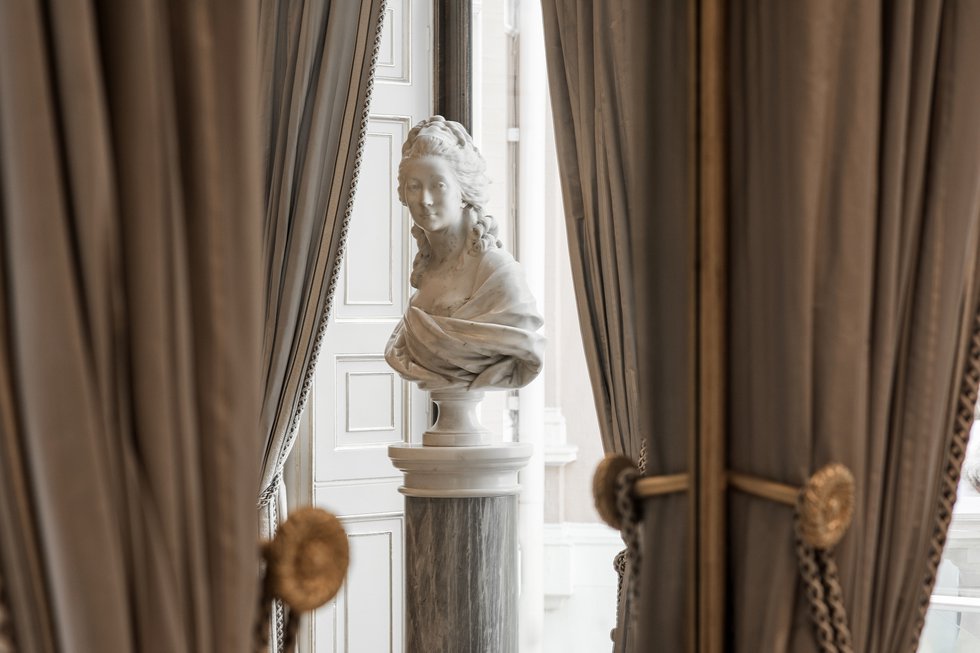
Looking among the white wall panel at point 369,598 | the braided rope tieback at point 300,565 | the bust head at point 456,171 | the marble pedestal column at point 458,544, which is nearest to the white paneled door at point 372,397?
the white wall panel at point 369,598

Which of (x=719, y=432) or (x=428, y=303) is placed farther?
(x=428, y=303)

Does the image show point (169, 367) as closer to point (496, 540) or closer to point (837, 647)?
A: point (837, 647)

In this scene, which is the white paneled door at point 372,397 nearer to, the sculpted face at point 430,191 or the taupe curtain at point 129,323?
the sculpted face at point 430,191

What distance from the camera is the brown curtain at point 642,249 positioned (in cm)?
173

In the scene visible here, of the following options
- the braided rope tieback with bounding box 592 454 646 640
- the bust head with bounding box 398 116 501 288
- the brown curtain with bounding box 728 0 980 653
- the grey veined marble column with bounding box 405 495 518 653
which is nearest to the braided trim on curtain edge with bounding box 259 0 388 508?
the bust head with bounding box 398 116 501 288

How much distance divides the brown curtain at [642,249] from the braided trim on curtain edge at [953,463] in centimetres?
35

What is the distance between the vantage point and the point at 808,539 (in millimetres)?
1428

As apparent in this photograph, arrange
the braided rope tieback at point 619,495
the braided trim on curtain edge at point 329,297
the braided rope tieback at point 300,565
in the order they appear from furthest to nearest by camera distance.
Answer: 1. the braided trim on curtain edge at point 329,297
2. the braided rope tieback at point 619,495
3. the braided rope tieback at point 300,565

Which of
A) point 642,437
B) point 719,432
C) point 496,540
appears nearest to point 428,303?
point 496,540

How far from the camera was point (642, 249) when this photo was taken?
186 cm

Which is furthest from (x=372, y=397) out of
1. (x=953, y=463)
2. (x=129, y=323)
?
(x=129, y=323)

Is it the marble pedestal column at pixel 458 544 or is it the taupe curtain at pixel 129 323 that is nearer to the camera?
the taupe curtain at pixel 129 323

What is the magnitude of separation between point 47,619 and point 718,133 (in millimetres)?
1173

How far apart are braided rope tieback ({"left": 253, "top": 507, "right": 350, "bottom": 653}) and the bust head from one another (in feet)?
6.98
